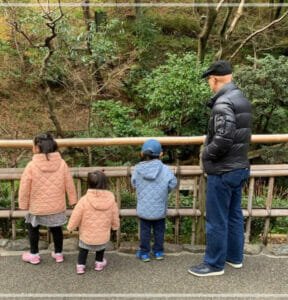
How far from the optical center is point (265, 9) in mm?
11469

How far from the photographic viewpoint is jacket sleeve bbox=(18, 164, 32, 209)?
9.70ft

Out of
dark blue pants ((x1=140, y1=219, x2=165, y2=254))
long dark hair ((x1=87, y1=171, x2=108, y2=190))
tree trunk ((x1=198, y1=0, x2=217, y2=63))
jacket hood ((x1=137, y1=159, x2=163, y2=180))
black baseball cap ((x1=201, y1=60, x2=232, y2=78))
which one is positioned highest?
tree trunk ((x1=198, y1=0, x2=217, y2=63))

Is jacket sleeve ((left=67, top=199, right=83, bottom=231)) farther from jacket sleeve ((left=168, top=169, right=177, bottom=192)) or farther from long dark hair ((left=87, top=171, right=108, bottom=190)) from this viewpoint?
jacket sleeve ((left=168, top=169, right=177, bottom=192))

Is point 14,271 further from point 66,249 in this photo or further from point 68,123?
point 68,123

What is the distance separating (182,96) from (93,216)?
427 centimetres

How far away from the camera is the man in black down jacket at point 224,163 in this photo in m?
2.66

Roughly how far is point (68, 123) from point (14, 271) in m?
7.08

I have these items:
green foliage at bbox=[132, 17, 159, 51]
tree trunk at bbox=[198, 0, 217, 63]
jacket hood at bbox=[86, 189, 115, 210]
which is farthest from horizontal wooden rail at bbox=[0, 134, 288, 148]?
green foliage at bbox=[132, 17, 159, 51]

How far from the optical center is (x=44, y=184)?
2.98 m

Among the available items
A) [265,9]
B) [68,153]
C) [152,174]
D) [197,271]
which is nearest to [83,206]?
[152,174]

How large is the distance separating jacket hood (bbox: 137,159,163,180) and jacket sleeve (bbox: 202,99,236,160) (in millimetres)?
530

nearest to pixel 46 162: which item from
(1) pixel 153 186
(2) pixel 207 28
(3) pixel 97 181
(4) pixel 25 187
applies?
(4) pixel 25 187

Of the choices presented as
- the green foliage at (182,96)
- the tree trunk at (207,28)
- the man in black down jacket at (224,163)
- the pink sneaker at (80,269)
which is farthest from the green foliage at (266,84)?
the pink sneaker at (80,269)

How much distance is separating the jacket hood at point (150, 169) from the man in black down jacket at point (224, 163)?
39cm
